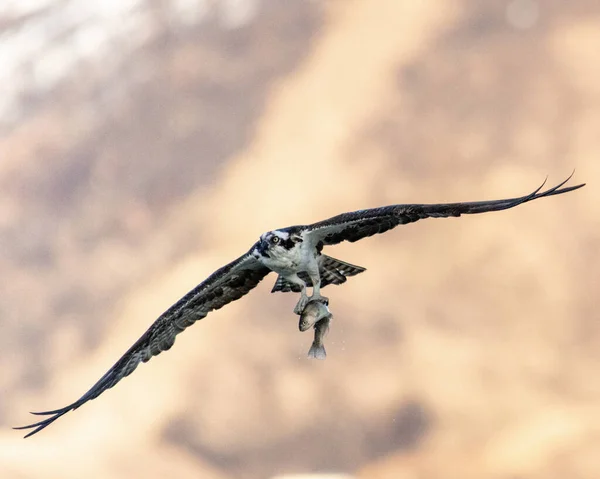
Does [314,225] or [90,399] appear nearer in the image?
[314,225]

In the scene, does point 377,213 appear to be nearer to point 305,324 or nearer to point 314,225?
point 314,225

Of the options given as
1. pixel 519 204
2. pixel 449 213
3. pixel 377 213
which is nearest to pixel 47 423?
pixel 377 213

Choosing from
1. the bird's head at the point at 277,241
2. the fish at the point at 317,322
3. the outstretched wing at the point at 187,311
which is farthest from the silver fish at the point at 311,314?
the outstretched wing at the point at 187,311

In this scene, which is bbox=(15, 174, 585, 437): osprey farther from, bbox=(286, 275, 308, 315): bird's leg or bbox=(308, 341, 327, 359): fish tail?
bbox=(308, 341, 327, 359): fish tail

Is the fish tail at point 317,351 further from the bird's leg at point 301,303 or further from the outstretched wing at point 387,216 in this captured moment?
the outstretched wing at point 387,216

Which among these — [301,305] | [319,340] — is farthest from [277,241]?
[319,340]

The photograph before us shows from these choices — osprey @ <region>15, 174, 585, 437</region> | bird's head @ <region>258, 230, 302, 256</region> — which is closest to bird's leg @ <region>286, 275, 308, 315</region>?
osprey @ <region>15, 174, 585, 437</region>
